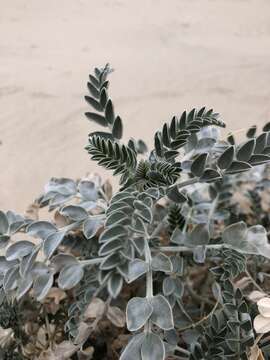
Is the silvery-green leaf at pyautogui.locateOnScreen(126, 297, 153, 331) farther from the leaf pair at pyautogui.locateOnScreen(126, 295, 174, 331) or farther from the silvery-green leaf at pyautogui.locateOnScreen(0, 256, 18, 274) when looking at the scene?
the silvery-green leaf at pyautogui.locateOnScreen(0, 256, 18, 274)

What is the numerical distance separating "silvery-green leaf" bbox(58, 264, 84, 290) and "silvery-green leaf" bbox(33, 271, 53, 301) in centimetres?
2

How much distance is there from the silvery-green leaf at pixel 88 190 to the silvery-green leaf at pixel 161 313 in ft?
0.90

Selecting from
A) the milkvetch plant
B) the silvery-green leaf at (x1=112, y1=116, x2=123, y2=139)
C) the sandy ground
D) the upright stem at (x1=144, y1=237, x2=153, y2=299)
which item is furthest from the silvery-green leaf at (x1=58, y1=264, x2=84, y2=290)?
the sandy ground

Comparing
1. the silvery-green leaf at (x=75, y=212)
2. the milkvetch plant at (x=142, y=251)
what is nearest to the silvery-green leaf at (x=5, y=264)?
the milkvetch plant at (x=142, y=251)

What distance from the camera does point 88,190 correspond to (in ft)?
3.24

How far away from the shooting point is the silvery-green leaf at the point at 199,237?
0.90 metres

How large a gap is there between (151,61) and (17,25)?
532 millimetres

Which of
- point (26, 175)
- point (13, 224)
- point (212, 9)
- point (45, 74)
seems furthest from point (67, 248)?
point (212, 9)

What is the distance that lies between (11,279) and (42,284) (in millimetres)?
48

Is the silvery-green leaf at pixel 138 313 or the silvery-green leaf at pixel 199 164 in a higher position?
the silvery-green leaf at pixel 199 164

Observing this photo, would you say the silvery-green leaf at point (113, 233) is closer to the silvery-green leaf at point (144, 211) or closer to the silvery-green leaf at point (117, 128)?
the silvery-green leaf at point (144, 211)

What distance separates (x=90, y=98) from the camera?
880 mm

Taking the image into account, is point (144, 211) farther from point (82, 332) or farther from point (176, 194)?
point (82, 332)

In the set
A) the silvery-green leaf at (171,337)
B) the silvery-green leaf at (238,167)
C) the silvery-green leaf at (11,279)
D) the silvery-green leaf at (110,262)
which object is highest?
the silvery-green leaf at (238,167)
